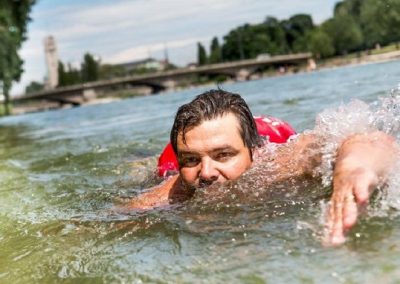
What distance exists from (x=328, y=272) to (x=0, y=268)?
1570 mm

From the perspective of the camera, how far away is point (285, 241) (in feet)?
8.48

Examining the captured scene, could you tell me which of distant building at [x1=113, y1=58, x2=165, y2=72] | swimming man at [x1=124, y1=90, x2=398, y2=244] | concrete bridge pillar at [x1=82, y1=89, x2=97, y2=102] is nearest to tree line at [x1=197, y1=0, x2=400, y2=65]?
concrete bridge pillar at [x1=82, y1=89, x2=97, y2=102]

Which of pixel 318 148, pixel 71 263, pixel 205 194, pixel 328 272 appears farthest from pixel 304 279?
pixel 318 148

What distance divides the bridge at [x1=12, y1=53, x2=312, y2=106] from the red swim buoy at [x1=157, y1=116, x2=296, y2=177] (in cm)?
8335

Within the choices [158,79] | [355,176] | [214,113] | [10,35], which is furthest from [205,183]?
[158,79]

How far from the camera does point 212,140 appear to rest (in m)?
3.44

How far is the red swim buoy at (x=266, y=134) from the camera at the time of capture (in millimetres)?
4922

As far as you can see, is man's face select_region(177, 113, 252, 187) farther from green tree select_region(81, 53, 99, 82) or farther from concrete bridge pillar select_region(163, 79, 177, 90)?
green tree select_region(81, 53, 99, 82)

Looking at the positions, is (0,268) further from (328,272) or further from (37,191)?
(37,191)

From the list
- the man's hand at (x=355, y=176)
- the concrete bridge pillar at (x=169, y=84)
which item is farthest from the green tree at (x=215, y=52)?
the man's hand at (x=355, y=176)

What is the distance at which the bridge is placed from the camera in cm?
8938

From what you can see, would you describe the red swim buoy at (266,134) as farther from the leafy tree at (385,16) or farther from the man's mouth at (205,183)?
the leafy tree at (385,16)

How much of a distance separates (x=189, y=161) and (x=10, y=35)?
28.0 m

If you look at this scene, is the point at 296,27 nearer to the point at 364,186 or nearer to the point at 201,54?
the point at 201,54
